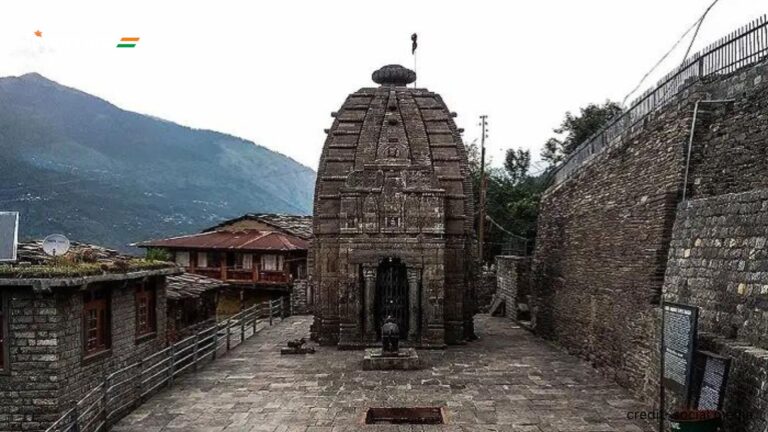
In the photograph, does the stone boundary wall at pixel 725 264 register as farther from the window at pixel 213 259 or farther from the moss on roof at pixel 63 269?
the window at pixel 213 259

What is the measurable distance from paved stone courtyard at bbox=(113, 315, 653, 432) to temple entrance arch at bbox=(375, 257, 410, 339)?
2131 mm

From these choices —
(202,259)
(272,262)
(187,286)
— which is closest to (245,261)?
(272,262)

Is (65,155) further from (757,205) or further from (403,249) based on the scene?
(757,205)

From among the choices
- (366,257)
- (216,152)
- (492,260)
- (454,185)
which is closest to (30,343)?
(366,257)

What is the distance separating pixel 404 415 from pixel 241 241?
75.2 feet

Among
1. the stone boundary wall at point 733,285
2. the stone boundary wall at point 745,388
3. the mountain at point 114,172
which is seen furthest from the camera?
the mountain at point 114,172

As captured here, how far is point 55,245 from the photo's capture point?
41.0 ft

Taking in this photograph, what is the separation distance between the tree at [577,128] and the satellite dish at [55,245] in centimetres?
2627

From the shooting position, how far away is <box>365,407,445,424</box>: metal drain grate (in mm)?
12438

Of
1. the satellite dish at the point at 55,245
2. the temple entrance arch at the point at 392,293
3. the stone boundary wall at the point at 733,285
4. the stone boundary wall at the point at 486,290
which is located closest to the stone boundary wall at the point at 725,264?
the stone boundary wall at the point at 733,285

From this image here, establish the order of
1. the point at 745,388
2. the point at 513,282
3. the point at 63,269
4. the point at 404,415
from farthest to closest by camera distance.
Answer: the point at 513,282 < the point at 404,415 < the point at 63,269 < the point at 745,388

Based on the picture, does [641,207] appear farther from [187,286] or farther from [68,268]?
[187,286]

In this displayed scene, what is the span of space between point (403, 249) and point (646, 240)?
8576mm

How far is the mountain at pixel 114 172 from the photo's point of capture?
7969 cm
